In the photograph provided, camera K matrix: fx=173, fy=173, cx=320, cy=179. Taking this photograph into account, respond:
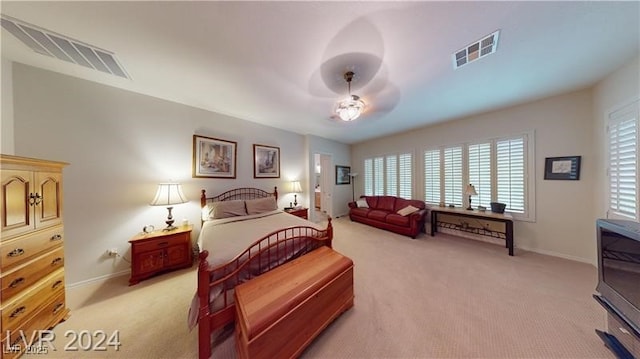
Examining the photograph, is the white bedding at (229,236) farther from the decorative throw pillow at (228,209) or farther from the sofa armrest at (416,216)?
the sofa armrest at (416,216)

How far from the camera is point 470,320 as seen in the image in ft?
5.73

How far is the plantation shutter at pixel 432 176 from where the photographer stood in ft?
14.6

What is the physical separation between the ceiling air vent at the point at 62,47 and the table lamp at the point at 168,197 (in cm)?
158

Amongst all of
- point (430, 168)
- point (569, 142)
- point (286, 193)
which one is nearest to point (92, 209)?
point (286, 193)

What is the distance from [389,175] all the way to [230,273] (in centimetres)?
498

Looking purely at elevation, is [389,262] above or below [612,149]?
below

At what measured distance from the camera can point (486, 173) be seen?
147 inches

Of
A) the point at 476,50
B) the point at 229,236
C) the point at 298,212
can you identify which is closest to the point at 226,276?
the point at 229,236

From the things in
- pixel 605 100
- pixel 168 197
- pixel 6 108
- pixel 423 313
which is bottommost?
pixel 423 313

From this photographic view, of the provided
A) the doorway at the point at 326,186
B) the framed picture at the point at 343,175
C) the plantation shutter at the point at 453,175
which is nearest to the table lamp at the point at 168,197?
the doorway at the point at 326,186

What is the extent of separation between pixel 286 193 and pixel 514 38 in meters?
4.44

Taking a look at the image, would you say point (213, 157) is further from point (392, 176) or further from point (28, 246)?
point (392, 176)

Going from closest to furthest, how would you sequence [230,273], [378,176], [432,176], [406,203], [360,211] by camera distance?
[230,273] → [432,176] → [406,203] → [360,211] → [378,176]

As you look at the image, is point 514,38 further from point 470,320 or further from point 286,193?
point 286,193
